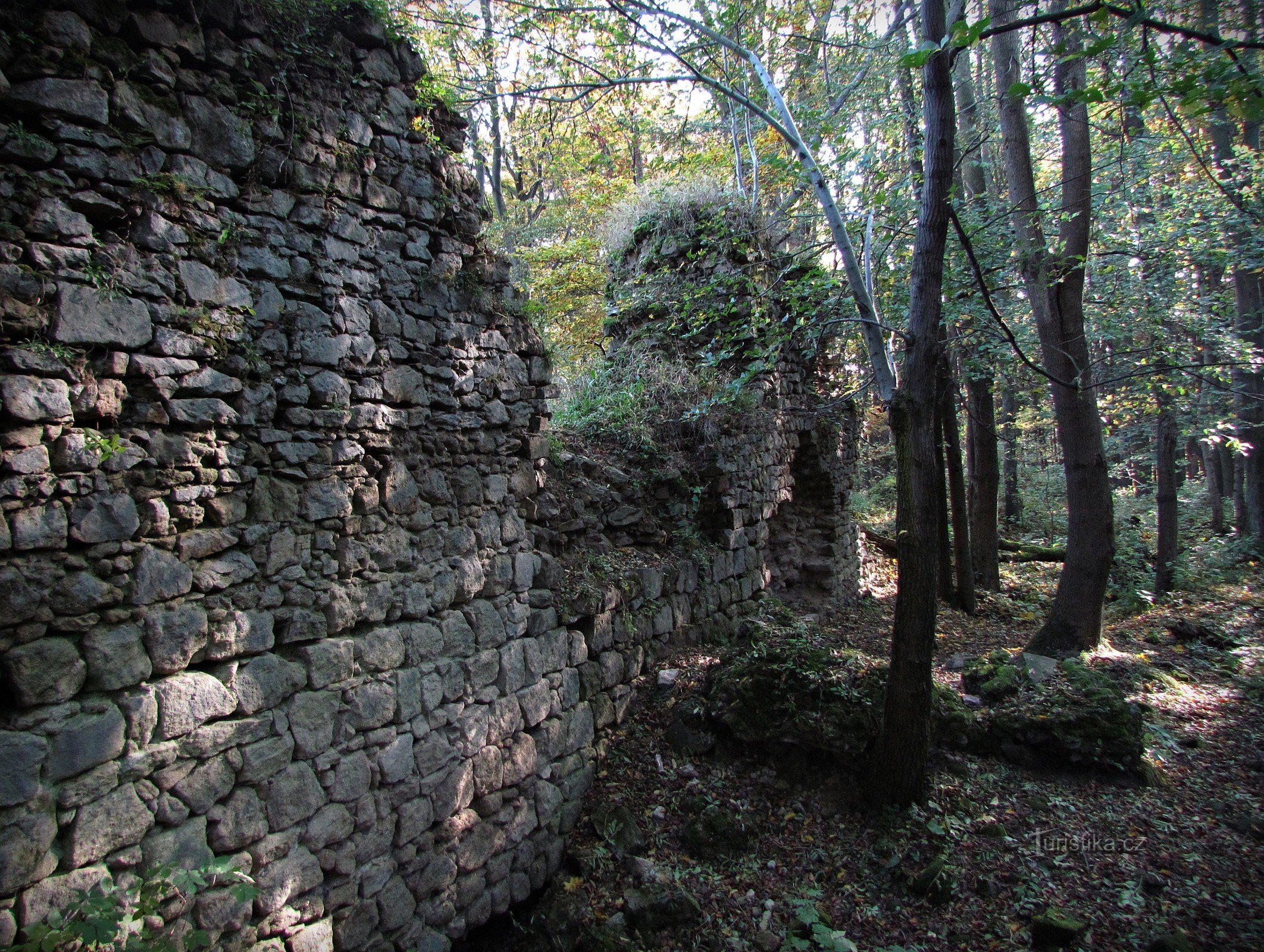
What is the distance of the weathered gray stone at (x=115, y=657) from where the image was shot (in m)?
2.49

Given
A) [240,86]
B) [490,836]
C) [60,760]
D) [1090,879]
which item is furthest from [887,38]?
[60,760]

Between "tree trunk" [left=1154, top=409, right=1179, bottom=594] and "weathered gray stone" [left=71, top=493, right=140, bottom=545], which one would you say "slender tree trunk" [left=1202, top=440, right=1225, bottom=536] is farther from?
"weathered gray stone" [left=71, top=493, right=140, bottom=545]

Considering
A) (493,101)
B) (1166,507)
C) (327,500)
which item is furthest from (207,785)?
(1166,507)

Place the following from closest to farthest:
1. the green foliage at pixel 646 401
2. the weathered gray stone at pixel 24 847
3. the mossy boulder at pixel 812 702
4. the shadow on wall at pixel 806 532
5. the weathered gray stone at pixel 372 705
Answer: the weathered gray stone at pixel 24 847, the weathered gray stone at pixel 372 705, the mossy boulder at pixel 812 702, the green foliage at pixel 646 401, the shadow on wall at pixel 806 532

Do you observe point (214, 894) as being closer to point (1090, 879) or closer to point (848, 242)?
point (1090, 879)

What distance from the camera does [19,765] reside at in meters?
2.29

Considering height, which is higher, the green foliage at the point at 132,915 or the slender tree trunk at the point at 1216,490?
the slender tree trunk at the point at 1216,490

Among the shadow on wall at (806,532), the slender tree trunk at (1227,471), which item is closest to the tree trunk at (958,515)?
the shadow on wall at (806,532)

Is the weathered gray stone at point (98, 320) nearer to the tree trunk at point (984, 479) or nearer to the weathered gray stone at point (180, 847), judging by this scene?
the weathered gray stone at point (180, 847)

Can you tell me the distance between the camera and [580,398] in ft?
25.4

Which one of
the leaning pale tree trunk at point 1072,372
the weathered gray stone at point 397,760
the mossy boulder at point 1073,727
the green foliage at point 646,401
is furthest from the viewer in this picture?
the leaning pale tree trunk at point 1072,372

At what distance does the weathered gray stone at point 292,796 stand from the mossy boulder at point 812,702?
3080mm

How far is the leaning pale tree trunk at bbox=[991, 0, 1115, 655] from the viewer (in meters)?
7.46

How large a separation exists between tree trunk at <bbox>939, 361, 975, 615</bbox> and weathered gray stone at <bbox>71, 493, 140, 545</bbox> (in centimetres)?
982
